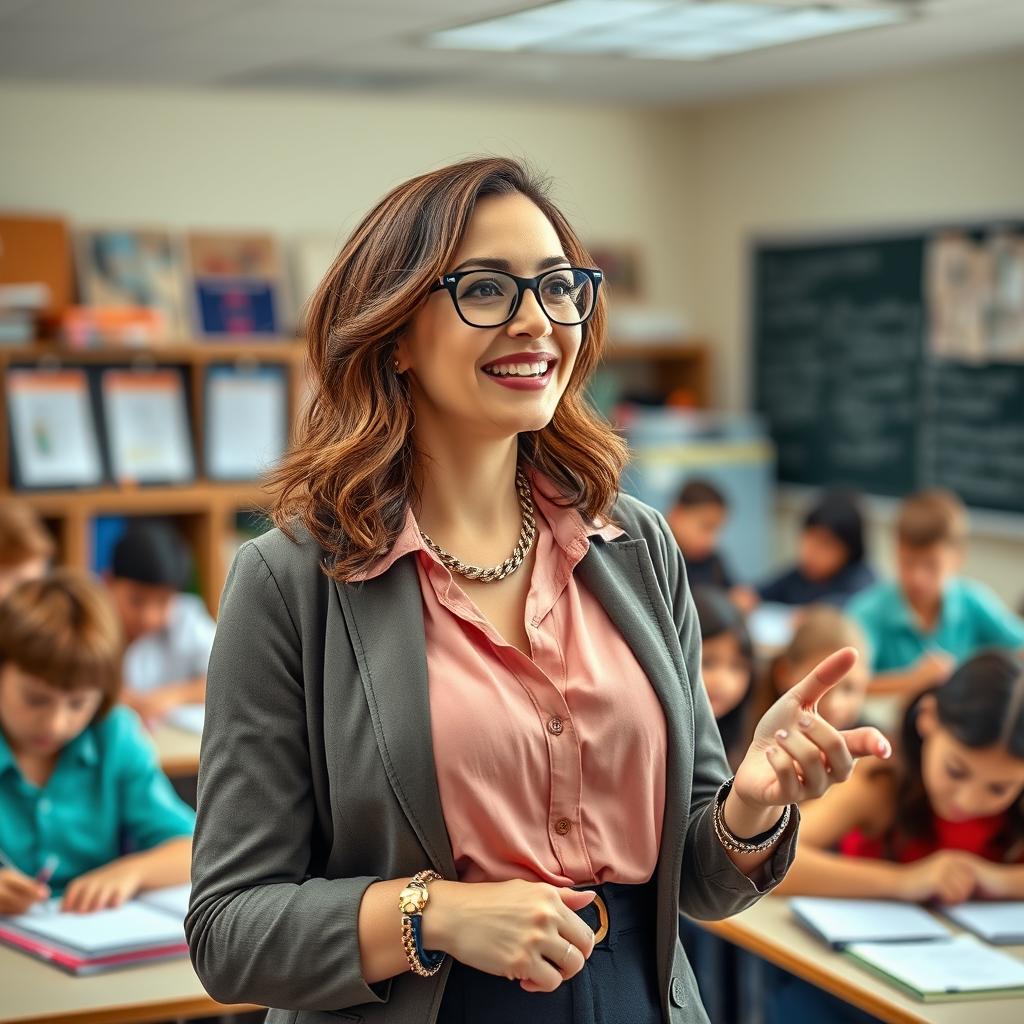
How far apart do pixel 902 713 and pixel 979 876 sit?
1.10 feet

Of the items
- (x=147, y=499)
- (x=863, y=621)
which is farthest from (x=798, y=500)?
(x=147, y=499)

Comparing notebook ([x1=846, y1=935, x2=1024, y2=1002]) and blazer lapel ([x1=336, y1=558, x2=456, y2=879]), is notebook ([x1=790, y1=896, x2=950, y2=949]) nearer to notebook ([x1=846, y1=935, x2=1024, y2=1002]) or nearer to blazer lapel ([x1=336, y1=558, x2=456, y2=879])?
notebook ([x1=846, y1=935, x2=1024, y2=1002])

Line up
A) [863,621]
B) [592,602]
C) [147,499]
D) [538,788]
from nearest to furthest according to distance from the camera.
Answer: [538,788]
[592,602]
[863,621]
[147,499]

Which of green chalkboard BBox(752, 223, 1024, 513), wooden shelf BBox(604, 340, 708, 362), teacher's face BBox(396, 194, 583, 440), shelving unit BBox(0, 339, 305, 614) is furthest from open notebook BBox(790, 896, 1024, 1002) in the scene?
wooden shelf BBox(604, 340, 708, 362)

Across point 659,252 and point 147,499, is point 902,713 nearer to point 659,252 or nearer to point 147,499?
point 147,499

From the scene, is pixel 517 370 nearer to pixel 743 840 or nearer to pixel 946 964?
pixel 743 840

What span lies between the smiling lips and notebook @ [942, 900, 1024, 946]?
1420mm

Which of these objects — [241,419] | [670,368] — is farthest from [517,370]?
[670,368]

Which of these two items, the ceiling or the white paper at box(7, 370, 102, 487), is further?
the white paper at box(7, 370, 102, 487)

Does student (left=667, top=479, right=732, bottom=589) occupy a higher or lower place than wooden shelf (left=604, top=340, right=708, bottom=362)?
lower

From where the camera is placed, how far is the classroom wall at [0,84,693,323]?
5.74m

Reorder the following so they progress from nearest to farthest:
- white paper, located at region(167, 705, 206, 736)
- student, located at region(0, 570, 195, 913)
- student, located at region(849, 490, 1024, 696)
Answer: student, located at region(0, 570, 195, 913) < white paper, located at region(167, 705, 206, 736) < student, located at region(849, 490, 1024, 696)

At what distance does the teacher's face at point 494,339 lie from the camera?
1280 millimetres

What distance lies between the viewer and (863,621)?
447cm
